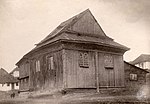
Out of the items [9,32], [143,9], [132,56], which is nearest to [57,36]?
[9,32]

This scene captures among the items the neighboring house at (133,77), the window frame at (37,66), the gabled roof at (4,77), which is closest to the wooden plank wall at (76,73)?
the window frame at (37,66)

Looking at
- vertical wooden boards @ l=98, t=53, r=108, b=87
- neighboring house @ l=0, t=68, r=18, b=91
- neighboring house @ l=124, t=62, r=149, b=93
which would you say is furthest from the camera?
neighboring house @ l=124, t=62, r=149, b=93

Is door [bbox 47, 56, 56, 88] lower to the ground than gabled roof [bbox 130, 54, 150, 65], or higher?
lower

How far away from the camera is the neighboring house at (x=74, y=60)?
2559mm

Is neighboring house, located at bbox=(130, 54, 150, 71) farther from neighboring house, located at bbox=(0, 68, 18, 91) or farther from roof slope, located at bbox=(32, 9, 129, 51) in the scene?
neighboring house, located at bbox=(0, 68, 18, 91)

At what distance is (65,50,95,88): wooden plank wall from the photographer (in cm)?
257

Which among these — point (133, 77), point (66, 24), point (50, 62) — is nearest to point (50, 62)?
point (50, 62)

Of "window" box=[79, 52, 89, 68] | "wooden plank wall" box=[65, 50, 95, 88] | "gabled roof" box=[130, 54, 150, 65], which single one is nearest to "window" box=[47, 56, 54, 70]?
"wooden plank wall" box=[65, 50, 95, 88]

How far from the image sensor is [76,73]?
262 cm

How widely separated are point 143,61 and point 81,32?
26.9 inches

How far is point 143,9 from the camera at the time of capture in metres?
3.12

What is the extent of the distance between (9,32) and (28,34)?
16 centimetres

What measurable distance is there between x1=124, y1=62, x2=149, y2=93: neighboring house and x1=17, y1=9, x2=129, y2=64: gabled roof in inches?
7.8

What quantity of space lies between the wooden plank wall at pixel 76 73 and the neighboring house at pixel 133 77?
0.37 meters
